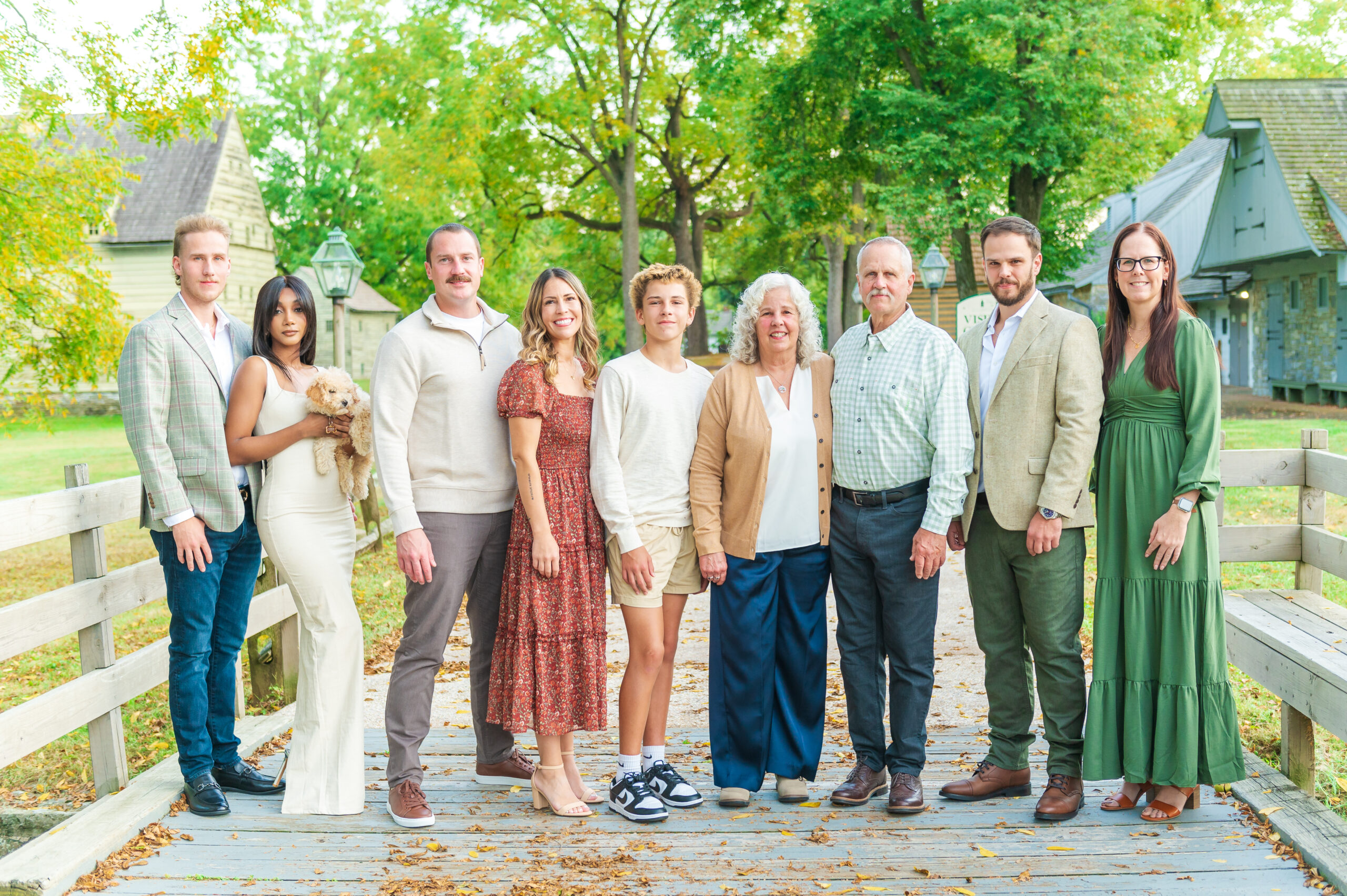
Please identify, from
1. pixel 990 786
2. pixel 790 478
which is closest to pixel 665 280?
pixel 790 478

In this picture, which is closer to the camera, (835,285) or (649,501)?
(649,501)

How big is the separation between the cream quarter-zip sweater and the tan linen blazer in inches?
71.8

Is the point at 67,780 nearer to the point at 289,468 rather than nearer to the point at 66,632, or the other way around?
the point at 66,632

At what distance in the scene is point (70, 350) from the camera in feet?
30.4

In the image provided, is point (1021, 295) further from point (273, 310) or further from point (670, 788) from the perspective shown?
point (273, 310)

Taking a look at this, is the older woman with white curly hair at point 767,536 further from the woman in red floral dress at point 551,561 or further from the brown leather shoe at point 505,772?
the brown leather shoe at point 505,772

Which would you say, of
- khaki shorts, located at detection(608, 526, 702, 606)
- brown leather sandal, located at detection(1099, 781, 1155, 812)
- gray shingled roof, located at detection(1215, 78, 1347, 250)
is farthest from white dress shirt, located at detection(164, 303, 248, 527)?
gray shingled roof, located at detection(1215, 78, 1347, 250)

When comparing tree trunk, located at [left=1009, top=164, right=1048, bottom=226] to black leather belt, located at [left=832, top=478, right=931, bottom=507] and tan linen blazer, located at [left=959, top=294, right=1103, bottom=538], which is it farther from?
black leather belt, located at [left=832, top=478, right=931, bottom=507]

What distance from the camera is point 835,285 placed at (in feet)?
92.4

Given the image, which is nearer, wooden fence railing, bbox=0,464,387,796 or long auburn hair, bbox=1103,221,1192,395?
wooden fence railing, bbox=0,464,387,796

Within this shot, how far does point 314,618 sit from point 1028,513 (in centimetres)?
270

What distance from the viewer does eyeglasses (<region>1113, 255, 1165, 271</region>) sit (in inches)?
153

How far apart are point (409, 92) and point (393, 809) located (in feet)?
61.9

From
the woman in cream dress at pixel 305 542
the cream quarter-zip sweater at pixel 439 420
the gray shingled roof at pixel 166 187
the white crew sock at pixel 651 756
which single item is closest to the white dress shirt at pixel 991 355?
the white crew sock at pixel 651 756
